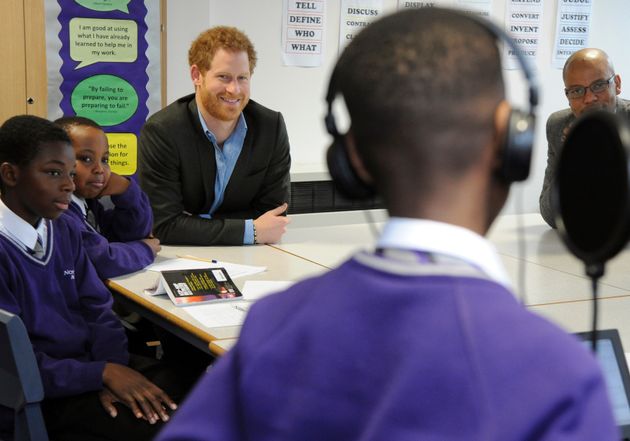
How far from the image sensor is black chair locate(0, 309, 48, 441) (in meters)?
1.82

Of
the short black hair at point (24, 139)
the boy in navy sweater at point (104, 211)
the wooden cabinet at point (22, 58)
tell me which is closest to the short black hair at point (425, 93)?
the short black hair at point (24, 139)

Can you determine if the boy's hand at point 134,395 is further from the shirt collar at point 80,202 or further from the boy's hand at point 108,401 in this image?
the shirt collar at point 80,202

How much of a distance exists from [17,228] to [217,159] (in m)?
1.12

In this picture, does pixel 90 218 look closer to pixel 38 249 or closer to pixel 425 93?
pixel 38 249

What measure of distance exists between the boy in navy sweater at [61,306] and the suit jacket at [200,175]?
725mm

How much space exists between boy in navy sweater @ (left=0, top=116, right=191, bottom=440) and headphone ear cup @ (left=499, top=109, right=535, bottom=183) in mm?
1592

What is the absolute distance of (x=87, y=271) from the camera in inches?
92.7

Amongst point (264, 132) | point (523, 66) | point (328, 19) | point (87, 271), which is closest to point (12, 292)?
point (87, 271)

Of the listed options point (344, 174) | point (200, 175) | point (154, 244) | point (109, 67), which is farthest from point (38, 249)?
point (109, 67)

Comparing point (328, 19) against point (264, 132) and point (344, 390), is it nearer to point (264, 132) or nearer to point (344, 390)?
point (264, 132)

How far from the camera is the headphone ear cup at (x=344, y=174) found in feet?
2.64

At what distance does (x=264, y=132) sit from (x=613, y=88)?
1402mm

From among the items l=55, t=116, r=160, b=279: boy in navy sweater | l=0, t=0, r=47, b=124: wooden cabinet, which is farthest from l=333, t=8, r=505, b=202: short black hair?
l=0, t=0, r=47, b=124: wooden cabinet

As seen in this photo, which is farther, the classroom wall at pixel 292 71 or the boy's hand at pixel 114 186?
the classroom wall at pixel 292 71
